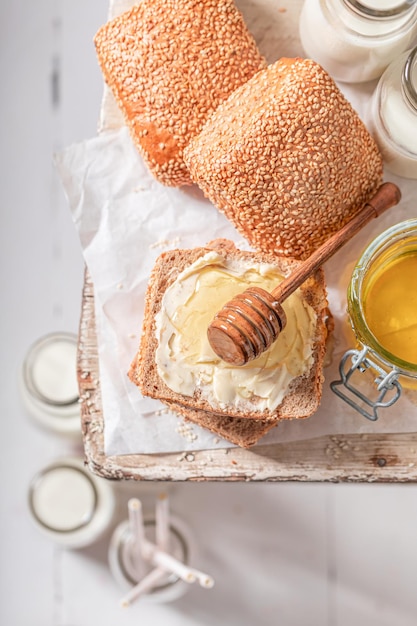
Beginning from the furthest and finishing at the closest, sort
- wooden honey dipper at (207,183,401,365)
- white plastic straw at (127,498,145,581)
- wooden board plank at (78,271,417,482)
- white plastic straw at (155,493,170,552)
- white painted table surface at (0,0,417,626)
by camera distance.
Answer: white painted table surface at (0,0,417,626) → white plastic straw at (155,493,170,552) → white plastic straw at (127,498,145,581) → wooden board plank at (78,271,417,482) → wooden honey dipper at (207,183,401,365)

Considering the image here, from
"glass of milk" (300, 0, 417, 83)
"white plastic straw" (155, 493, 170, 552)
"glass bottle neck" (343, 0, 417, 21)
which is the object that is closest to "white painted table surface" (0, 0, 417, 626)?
"white plastic straw" (155, 493, 170, 552)

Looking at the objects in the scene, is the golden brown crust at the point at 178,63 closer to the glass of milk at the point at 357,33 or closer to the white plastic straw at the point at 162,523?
the glass of milk at the point at 357,33

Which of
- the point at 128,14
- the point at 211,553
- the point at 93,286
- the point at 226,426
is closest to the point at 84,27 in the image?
the point at 128,14

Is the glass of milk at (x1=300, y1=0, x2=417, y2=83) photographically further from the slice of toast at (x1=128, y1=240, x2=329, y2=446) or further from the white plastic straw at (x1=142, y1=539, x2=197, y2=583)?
the white plastic straw at (x1=142, y1=539, x2=197, y2=583)

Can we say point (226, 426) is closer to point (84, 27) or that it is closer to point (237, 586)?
point (237, 586)

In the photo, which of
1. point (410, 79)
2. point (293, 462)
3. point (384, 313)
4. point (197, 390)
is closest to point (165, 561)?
point (293, 462)

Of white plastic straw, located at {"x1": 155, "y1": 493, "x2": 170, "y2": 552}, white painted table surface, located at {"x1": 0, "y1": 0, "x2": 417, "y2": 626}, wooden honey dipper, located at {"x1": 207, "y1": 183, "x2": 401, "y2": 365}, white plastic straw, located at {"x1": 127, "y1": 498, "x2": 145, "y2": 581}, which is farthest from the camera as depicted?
white painted table surface, located at {"x1": 0, "y1": 0, "x2": 417, "y2": 626}

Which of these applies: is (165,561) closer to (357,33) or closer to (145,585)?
(145,585)

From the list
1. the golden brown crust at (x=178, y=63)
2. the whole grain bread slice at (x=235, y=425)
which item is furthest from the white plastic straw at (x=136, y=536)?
the golden brown crust at (x=178, y=63)
